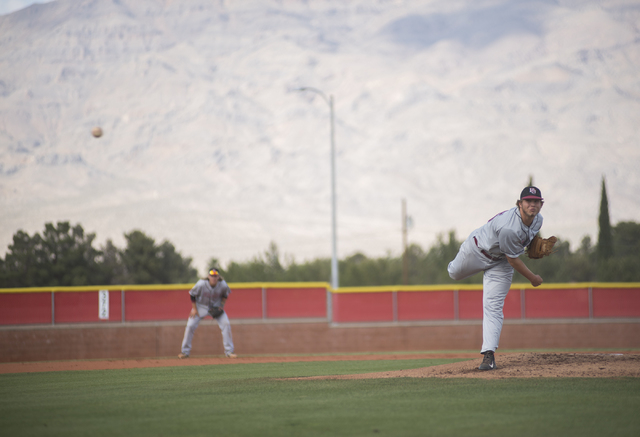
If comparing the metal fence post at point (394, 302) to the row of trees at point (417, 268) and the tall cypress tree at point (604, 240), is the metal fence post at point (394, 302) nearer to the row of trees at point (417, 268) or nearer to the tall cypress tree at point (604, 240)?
the row of trees at point (417, 268)

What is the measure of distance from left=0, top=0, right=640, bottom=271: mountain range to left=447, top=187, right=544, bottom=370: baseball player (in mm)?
108791

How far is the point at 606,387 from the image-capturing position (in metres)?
7.11

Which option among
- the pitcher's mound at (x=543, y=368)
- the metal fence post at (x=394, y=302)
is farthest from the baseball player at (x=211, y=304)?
the metal fence post at (x=394, y=302)

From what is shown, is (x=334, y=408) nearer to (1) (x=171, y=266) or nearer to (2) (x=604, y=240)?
(1) (x=171, y=266)

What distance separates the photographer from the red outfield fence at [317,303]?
20.2 meters

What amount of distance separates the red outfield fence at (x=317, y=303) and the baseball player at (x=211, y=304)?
5.41 meters

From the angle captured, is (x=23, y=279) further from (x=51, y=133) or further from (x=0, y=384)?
(x=51, y=133)

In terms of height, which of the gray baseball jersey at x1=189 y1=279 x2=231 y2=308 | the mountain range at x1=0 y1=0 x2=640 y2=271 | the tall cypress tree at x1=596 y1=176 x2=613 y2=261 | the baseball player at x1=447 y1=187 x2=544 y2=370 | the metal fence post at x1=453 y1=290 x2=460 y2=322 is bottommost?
the metal fence post at x1=453 y1=290 x2=460 y2=322

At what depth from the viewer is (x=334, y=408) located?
21.1 feet

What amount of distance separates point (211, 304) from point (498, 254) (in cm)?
821

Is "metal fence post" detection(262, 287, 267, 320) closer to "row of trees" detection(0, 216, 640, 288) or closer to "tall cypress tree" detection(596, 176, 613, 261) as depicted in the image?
"row of trees" detection(0, 216, 640, 288)

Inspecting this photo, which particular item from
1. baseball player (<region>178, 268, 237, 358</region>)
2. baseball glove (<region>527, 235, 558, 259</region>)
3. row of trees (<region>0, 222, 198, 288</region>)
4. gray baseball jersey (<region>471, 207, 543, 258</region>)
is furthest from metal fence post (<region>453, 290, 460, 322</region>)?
row of trees (<region>0, 222, 198, 288</region>)

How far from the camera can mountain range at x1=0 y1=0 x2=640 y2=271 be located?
131 meters

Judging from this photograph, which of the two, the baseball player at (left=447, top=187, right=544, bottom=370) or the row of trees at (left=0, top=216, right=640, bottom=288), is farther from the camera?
the row of trees at (left=0, top=216, right=640, bottom=288)
